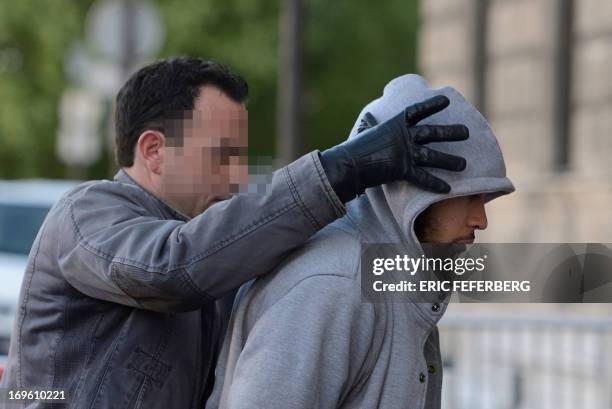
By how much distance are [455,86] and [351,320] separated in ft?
41.2

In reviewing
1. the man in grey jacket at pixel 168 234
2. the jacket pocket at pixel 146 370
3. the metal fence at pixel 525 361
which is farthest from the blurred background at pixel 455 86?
the jacket pocket at pixel 146 370

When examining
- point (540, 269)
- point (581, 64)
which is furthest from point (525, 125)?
point (540, 269)

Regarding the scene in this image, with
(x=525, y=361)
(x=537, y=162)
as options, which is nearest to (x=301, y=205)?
(x=525, y=361)

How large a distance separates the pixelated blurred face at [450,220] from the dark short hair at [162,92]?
21.1 inches

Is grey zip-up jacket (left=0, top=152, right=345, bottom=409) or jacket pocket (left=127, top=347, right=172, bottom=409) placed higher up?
grey zip-up jacket (left=0, top=152, right=345, bottom=409)

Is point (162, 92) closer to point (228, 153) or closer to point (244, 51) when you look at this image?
point (228, 153)

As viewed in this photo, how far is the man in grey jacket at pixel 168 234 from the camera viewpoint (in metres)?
2.78

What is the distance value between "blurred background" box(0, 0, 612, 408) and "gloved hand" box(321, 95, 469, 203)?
0.45 meters

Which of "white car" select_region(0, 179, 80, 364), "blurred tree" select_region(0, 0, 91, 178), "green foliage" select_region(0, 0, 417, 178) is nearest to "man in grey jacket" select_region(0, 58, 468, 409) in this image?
"white car" select_region(0, 179, 80, 364)

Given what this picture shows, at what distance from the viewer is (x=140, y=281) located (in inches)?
112

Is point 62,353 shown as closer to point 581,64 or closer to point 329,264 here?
point 329,264

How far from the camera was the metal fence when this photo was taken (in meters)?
8.26

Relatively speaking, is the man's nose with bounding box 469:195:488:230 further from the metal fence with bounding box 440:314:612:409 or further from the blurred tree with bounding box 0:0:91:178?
the blurred tree with bounding box 0:0:91:178

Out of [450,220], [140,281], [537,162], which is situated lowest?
[140,281]
